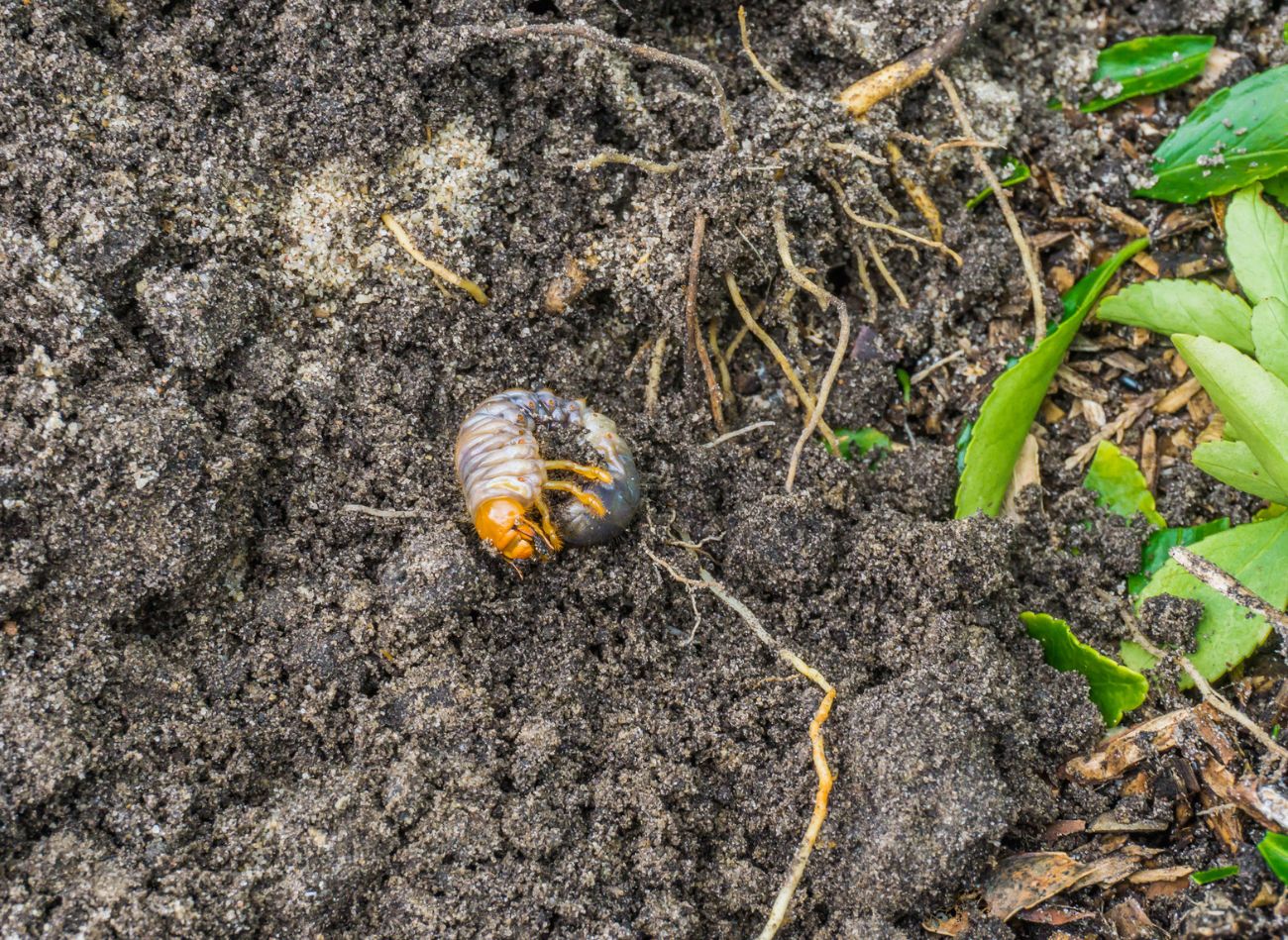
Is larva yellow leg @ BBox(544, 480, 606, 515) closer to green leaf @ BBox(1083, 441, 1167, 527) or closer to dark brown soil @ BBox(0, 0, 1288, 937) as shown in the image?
dark brown soil @ BBox(0, 0, 1288, 937)

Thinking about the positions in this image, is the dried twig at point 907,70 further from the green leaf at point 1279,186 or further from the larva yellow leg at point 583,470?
the larva yellow leg at point 583,470

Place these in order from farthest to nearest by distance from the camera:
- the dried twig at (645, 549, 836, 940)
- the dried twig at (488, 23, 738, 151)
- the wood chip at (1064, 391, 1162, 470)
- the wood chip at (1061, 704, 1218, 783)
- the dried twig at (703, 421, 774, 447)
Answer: the wood chip at (1064, 391, 1162, 470)
the dried twig at (703, 421, 774, 447)
the dried twig at (488, 23, 738, 151)
the wood chip at (1061, 704, 1218, 783)
the dried twig at (645, 549, 836, 940)

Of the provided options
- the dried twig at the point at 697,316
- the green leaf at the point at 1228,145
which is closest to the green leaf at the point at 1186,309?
the green leaf at the point at 1228,145

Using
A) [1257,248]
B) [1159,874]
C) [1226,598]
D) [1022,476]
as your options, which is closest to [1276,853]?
[1159,874]

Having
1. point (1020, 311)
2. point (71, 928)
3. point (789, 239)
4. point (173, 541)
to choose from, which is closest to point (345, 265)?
point (173, 541)

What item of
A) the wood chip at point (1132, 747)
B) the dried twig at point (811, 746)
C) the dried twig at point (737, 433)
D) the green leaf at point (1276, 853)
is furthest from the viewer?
the dried twig at point (737, 433)

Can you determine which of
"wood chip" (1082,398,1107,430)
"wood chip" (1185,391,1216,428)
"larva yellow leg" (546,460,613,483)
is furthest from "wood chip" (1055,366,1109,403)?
"larva yellow leg" (546,460,613,483)

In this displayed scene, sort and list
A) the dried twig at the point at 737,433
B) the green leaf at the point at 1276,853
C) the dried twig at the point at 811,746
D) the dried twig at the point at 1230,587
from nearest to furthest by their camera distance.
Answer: the green leaf at the point at 1276,853 < the dried twig at the point at 811,746 < the dried twig at the point at 1230,587 < the dried twig at the point at 737,433

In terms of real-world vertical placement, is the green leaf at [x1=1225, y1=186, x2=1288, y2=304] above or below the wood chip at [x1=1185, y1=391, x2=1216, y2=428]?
above
